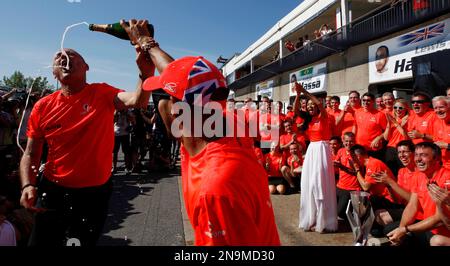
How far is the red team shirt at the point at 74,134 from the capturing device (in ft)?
7.27

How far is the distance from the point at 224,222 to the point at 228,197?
0.24ft

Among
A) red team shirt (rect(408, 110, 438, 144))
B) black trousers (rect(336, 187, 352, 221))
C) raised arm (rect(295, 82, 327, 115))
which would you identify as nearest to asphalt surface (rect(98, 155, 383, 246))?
black trousers (rect(336, 187, 352, 221))

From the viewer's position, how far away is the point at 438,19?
7.66 metres

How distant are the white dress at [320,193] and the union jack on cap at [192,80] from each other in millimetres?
3337

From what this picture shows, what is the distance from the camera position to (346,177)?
4891mm

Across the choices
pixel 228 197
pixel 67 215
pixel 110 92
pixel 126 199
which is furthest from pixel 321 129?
pixel 126 199

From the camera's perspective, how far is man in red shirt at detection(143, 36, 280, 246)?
0.89 meters

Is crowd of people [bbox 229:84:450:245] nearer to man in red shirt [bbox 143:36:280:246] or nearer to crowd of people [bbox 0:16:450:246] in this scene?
crowd of people [bbox 0:16:450:246]

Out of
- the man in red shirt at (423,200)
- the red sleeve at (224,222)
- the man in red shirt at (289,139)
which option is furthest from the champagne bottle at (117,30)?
the man in red shirt at (289,139)

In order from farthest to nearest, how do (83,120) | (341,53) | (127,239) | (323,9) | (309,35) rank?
(309,35)
(323,9)
(341,53)
(127,239)
(83,120)

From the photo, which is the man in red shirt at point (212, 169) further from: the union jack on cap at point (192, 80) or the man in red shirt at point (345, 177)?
the man in red shirt at point (345, 177)
